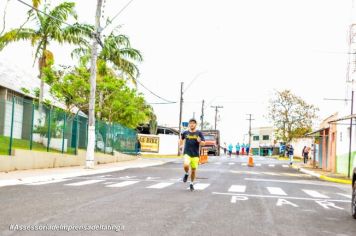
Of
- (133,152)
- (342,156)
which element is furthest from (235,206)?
(133,152)

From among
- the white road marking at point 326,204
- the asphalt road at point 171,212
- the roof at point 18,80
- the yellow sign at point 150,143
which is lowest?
the white road marking at point 326,204

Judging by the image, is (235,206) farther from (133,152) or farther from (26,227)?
(133,152)

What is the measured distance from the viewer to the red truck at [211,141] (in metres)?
64.3

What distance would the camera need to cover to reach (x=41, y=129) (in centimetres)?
2381

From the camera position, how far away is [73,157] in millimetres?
28266

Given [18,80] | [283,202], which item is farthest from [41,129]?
[18,80]

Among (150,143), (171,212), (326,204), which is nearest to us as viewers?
(171,212)

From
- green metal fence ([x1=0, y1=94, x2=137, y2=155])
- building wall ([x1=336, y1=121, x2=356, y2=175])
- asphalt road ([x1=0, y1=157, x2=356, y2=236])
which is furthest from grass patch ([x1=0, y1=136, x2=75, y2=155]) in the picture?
building wall ([x1=336, y1=121, x2=356, y2=175])

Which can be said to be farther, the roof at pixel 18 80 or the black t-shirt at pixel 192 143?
the roof at pixel 18 80

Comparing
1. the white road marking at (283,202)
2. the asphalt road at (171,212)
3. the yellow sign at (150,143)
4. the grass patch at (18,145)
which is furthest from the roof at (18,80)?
the white road marking at (283,202)

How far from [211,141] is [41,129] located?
138 ft

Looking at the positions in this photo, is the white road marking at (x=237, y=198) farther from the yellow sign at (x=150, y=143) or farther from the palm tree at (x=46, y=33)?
the yellow sign at (x=150, y=143)

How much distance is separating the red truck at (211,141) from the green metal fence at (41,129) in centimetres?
2995

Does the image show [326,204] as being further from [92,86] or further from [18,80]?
[18,80]
